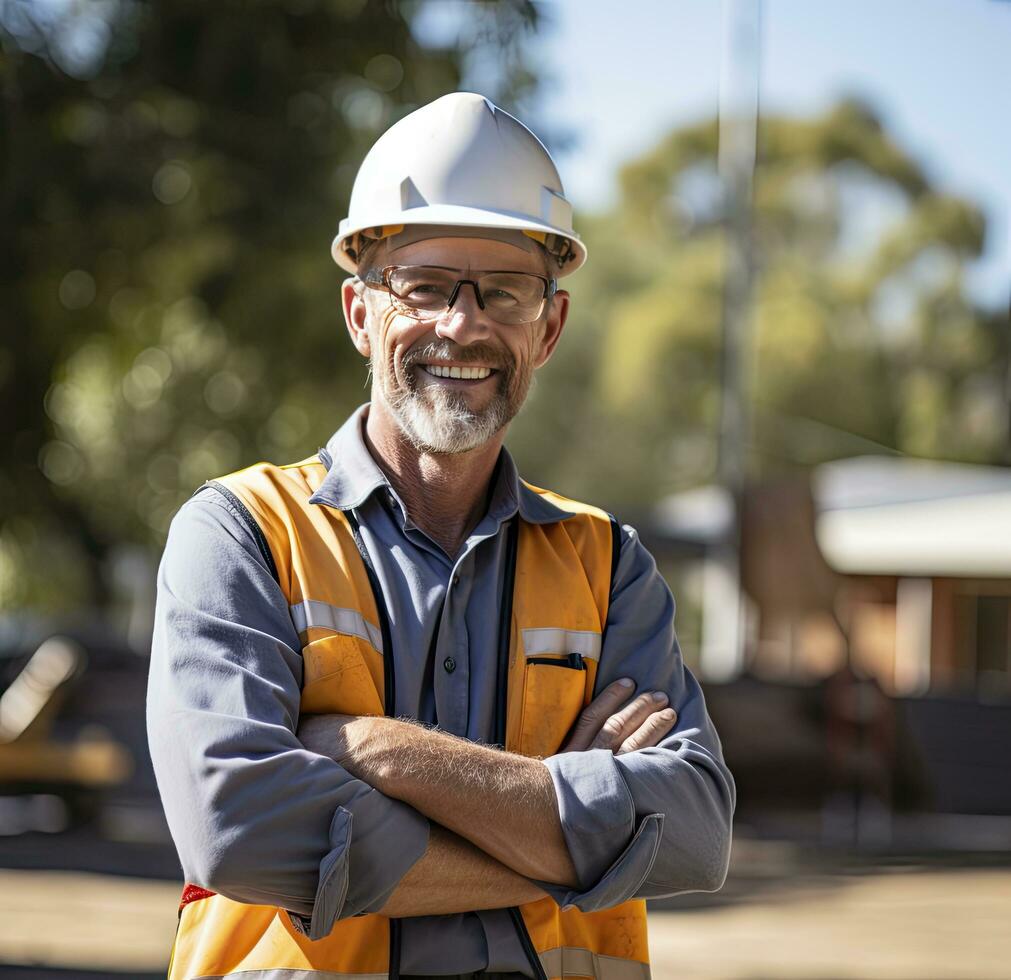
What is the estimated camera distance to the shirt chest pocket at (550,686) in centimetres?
271

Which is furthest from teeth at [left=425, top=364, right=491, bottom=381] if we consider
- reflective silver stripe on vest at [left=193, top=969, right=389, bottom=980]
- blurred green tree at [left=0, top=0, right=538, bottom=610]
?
blurred green tree at [left=0, top=0, right=538, bottom=610]

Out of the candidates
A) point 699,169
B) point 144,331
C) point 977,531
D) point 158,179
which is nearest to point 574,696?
point 158,179

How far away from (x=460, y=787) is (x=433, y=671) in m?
0.23

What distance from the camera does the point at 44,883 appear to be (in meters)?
10.4

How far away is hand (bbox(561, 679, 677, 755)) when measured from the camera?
2736 millimetres

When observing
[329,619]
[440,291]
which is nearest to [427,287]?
[440,291]

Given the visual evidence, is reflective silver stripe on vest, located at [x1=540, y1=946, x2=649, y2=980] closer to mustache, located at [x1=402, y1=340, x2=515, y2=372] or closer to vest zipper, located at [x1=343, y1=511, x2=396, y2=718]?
vest zipper, located at [x1=343, y1=511, x2=396, y2=718]

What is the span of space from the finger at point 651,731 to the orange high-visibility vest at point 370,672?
11cm

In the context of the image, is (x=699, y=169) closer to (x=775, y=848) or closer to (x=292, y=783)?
(x=775, y=848)

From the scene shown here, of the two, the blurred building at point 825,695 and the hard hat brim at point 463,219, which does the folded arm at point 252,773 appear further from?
the blurred building at point 825,695

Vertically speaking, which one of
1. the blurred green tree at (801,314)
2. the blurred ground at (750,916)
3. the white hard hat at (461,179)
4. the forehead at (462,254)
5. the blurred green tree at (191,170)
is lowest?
the blurred ground at (750,916)

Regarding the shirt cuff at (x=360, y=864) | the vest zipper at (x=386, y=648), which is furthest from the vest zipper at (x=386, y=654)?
the shirt cuff at (x=360, y=864)

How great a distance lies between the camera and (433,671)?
2.66 meters

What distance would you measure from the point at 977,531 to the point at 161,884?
19040 millimetres
